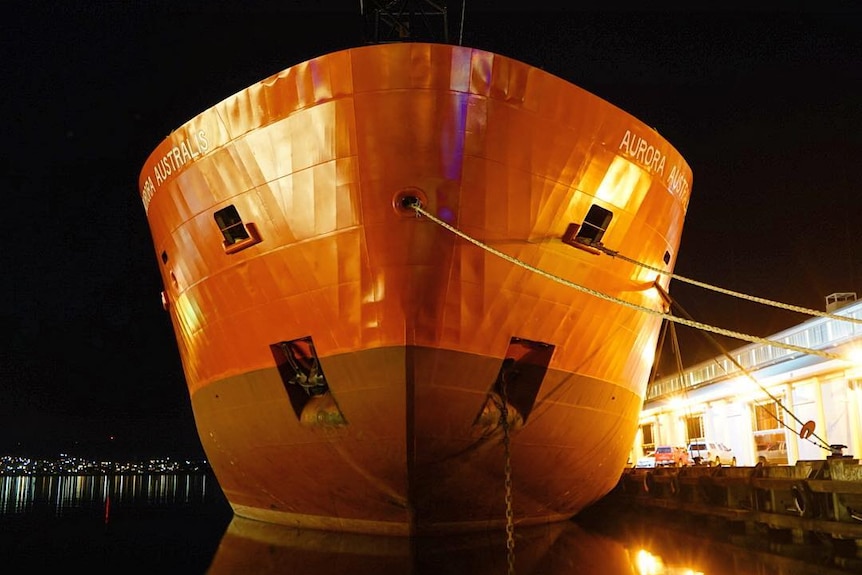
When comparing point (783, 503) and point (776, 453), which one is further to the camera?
point (776, 453)

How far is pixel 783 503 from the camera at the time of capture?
10.0 m

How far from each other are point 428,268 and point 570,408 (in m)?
3.08

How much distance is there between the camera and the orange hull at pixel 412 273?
7.64 m

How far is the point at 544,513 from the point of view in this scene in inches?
387

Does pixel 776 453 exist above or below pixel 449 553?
above

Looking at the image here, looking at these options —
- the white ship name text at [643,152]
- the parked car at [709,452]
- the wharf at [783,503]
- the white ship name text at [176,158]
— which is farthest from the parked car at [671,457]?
the white ship name text at [176,158]

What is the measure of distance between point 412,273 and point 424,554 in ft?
11.0

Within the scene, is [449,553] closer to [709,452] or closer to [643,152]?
[643,152]

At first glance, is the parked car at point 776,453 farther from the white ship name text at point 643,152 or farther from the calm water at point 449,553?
the white ship name text at point 643,152

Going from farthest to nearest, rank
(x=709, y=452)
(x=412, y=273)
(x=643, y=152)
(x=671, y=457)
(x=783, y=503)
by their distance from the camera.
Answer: (x=709, y=452)
(x=671, y=457)
(x=783, y=503)
(x=643, y=152)
(x=412, y=273)

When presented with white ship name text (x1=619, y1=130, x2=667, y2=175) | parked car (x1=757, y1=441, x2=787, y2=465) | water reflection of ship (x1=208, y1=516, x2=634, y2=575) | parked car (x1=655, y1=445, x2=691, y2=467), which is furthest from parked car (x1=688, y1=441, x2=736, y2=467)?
white ship name text (x1=619, y1=130, x2=667, y2=175)

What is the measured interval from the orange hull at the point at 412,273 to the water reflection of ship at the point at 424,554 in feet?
0.79

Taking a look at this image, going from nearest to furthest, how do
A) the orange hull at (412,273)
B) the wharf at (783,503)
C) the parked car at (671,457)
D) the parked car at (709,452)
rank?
the orange hull at (412,273), the wharf at (783,503), the parked car at (709,452), the parked car at (671,457)

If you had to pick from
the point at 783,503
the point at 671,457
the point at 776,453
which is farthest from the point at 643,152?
the point at 776,453
